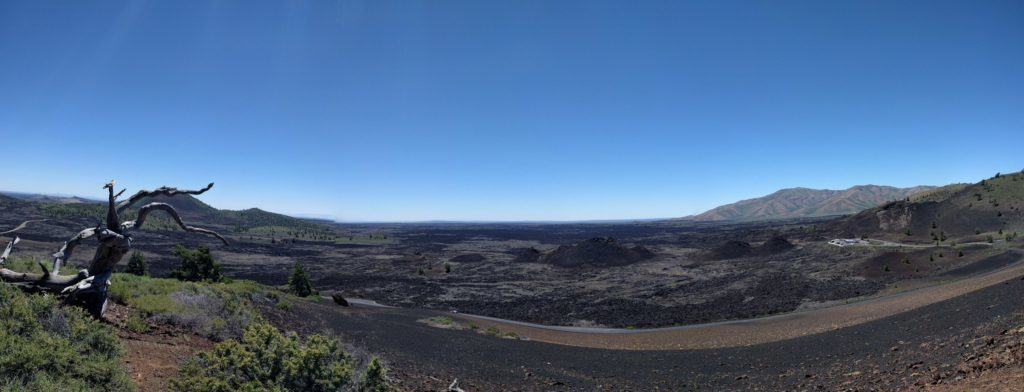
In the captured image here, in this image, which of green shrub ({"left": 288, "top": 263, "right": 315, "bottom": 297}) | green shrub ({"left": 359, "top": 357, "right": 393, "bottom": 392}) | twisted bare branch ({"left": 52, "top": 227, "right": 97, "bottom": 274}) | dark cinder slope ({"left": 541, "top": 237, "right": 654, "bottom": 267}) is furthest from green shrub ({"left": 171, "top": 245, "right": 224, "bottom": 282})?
dark cinder slope ({"left": 541, "top": 237, "right": 654, "bottom": 267})

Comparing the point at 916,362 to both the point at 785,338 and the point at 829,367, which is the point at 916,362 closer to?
the point at 829,367

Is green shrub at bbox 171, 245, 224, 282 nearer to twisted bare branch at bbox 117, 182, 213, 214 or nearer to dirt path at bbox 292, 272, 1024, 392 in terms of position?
dirt path at bbox 292, 272, 1024, 392

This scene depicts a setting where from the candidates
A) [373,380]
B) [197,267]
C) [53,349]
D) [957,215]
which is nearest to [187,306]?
[53,349]

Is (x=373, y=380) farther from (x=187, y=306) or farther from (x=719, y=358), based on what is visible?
(x=719, y=358)

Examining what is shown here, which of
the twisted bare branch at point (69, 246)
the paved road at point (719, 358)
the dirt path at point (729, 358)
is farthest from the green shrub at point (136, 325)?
the paved road at point (719, 358)

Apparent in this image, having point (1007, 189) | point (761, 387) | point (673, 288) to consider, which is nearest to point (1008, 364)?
point (761, 387)
